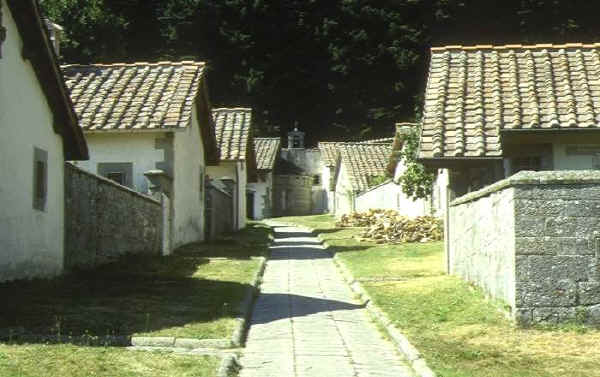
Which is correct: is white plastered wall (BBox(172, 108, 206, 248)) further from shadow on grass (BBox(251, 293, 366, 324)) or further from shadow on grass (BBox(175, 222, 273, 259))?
shadow on grass (BBox(251, 293, 366, 324))

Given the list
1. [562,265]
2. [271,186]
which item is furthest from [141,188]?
[271,186]

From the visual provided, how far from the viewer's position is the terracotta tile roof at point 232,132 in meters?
Result: 35.2

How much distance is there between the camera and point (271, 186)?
68.0m

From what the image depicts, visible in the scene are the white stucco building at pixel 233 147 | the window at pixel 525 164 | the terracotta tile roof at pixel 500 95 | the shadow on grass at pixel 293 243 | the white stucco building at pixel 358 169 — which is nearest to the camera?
the terracotta tile roof at pixel 500 95

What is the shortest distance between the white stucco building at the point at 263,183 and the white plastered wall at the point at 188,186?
116 feet

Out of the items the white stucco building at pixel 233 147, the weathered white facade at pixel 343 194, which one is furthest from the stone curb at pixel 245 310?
the weathered white facade at pixel 343 194

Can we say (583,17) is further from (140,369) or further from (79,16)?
(140,369)

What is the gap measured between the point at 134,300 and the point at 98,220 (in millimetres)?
4977

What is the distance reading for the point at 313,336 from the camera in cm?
997

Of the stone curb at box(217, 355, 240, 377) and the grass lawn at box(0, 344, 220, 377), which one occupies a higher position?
the grass lawn at box(0, 344, 220, 377)

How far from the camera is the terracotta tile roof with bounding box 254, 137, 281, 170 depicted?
211 feet

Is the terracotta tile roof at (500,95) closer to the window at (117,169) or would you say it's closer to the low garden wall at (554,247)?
the low garden wall at (554,247)

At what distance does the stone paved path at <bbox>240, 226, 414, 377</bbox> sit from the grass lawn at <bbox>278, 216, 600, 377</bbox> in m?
0.39

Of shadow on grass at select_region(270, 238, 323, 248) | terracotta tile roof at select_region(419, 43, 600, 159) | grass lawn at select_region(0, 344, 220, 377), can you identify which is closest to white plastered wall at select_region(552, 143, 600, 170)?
terracotta tile roof at select_region(419, 43, 600, 159)
